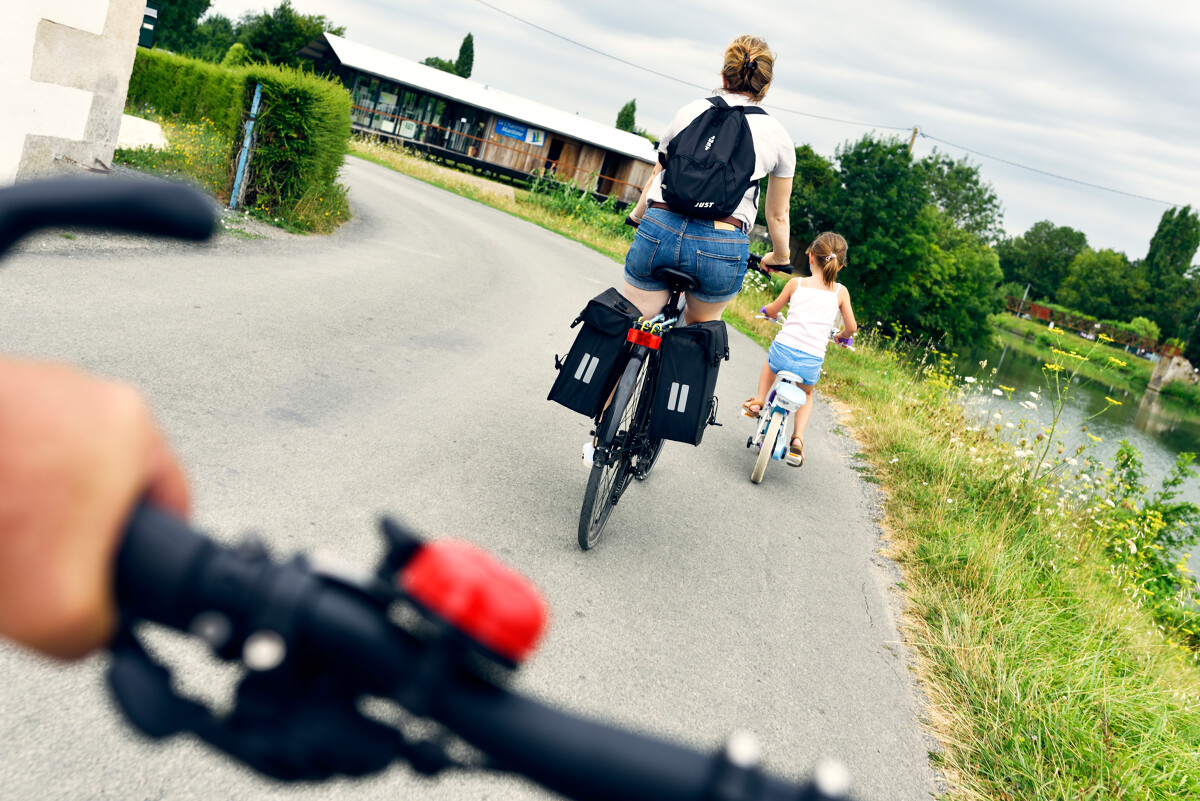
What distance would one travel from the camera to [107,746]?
2377mm

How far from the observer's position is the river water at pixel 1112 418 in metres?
14.7

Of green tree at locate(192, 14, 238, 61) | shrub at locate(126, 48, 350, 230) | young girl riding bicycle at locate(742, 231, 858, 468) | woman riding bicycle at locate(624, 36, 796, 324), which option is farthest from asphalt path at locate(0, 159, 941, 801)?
green tree at locate(192, 14, 238, 61)

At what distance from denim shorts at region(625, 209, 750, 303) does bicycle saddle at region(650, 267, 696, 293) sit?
0.9 inches

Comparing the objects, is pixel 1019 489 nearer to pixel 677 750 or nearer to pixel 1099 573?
pixel 1099 573

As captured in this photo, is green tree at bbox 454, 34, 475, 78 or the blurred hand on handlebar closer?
the blurred hand on handlebar

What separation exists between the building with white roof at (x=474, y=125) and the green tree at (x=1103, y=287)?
266 ft

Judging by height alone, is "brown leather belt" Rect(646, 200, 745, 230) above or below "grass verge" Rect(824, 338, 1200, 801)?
above

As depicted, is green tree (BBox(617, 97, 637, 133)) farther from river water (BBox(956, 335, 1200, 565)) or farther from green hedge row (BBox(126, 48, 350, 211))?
green hedge row (BBox(126, 48, 350, 211))

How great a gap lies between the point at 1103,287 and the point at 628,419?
127 meters

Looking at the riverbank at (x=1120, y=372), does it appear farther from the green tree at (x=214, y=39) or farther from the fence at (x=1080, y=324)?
the green tree at (x=214, y=39)

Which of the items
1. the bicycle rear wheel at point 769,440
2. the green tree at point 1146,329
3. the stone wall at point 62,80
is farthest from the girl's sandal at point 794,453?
the green tree at point 1146,329

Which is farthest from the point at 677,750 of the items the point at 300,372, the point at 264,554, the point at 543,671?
the point at 300,372

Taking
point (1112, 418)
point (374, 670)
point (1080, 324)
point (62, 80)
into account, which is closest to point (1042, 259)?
point (1080, 324)

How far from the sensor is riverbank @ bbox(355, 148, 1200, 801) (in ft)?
11.6
